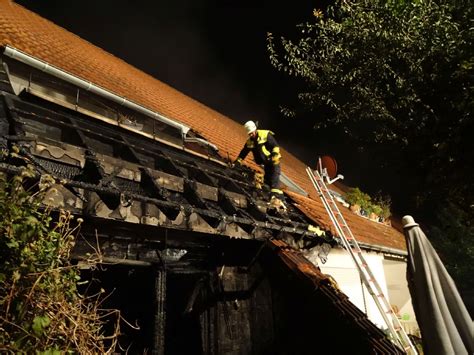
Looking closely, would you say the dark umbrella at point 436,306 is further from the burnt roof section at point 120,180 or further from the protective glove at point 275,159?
the protective glove at point 275,159

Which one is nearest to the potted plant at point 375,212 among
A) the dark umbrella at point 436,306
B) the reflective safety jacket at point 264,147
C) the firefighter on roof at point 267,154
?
the firefighter on roof at point 267,154

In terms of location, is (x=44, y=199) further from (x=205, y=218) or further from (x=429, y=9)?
(x=429, y=9)

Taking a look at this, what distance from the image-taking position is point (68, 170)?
351cm

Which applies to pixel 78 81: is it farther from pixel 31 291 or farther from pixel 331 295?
pixel 331 295

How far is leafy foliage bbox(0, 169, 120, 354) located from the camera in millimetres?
1921

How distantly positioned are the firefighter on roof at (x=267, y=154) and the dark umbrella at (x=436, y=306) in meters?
2.91

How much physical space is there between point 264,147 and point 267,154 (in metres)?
0.19

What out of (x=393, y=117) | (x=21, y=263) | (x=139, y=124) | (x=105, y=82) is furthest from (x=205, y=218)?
(x=393, y=117)

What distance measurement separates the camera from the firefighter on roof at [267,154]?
6.51 m

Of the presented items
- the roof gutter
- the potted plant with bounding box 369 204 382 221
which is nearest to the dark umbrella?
the roof gutter

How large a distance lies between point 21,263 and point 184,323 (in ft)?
10.5

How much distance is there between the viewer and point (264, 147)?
6785 millimetres

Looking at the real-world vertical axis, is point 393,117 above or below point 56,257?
above

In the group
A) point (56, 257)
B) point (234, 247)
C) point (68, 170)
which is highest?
point (56, 257)
